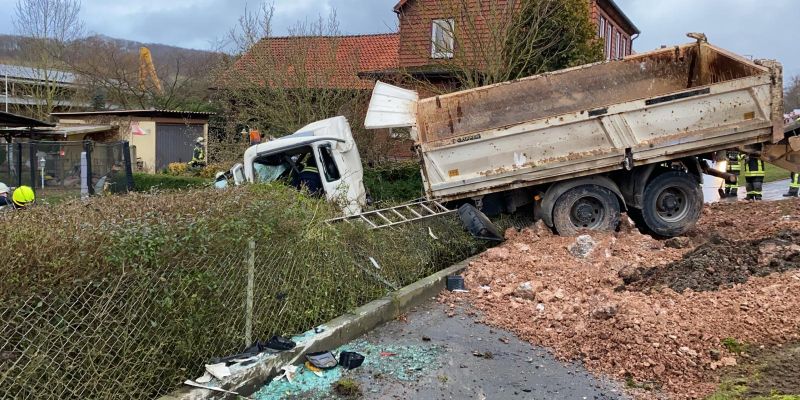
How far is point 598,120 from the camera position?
8.66 metres

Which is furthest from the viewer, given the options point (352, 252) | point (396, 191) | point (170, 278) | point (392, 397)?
point (396, 191)

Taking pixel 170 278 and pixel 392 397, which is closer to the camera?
pixel 170 278

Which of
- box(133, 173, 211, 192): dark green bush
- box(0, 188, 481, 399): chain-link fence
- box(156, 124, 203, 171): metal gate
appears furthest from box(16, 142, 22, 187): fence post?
box(0, 188, 481, 399): chain-link fence

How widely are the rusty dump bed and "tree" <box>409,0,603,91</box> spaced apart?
2.22 meters

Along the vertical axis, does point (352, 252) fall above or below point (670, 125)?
below

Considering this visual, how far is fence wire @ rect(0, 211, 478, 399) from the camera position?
3.15m

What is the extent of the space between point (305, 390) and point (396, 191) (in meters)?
8.49

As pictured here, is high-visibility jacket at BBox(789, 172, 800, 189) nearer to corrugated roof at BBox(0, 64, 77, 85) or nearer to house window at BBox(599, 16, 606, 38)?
house window at BBox(599, 16, 606, 38)

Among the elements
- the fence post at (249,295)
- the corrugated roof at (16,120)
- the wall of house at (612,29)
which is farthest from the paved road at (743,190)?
the corrugated roof at (16,120)

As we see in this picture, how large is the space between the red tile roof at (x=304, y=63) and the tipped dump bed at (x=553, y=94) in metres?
3.82

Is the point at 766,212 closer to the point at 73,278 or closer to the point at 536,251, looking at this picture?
the point at 536,251

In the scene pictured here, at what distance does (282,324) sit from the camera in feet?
15.7

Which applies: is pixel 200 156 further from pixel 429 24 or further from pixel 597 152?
pixel 597 152

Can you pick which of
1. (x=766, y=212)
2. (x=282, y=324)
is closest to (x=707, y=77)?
(x=766, y=212)
